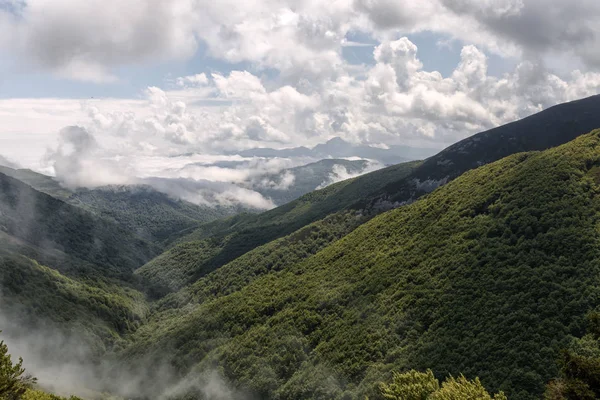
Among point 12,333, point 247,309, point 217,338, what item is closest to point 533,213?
point 247,309

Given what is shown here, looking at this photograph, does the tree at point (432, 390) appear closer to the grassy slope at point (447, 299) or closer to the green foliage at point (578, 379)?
the green foliage at point (578, 379)

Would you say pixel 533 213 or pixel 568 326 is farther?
pixel 533 213

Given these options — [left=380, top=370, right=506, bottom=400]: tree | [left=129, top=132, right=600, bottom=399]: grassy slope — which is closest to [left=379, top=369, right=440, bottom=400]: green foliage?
[left=380, top=370, right=506, bottom=400]: tree

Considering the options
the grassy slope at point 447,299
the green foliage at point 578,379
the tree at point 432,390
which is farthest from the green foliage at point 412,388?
the grassy slope at point 447,299

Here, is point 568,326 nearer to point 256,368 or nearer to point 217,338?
point 256,368

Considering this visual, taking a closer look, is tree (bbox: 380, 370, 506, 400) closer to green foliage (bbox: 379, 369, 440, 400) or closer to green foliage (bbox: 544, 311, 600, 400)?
green foliage (bbox: 379, 369, 440, 400)

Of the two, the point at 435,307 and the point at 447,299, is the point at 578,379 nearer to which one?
the point at 447,299
